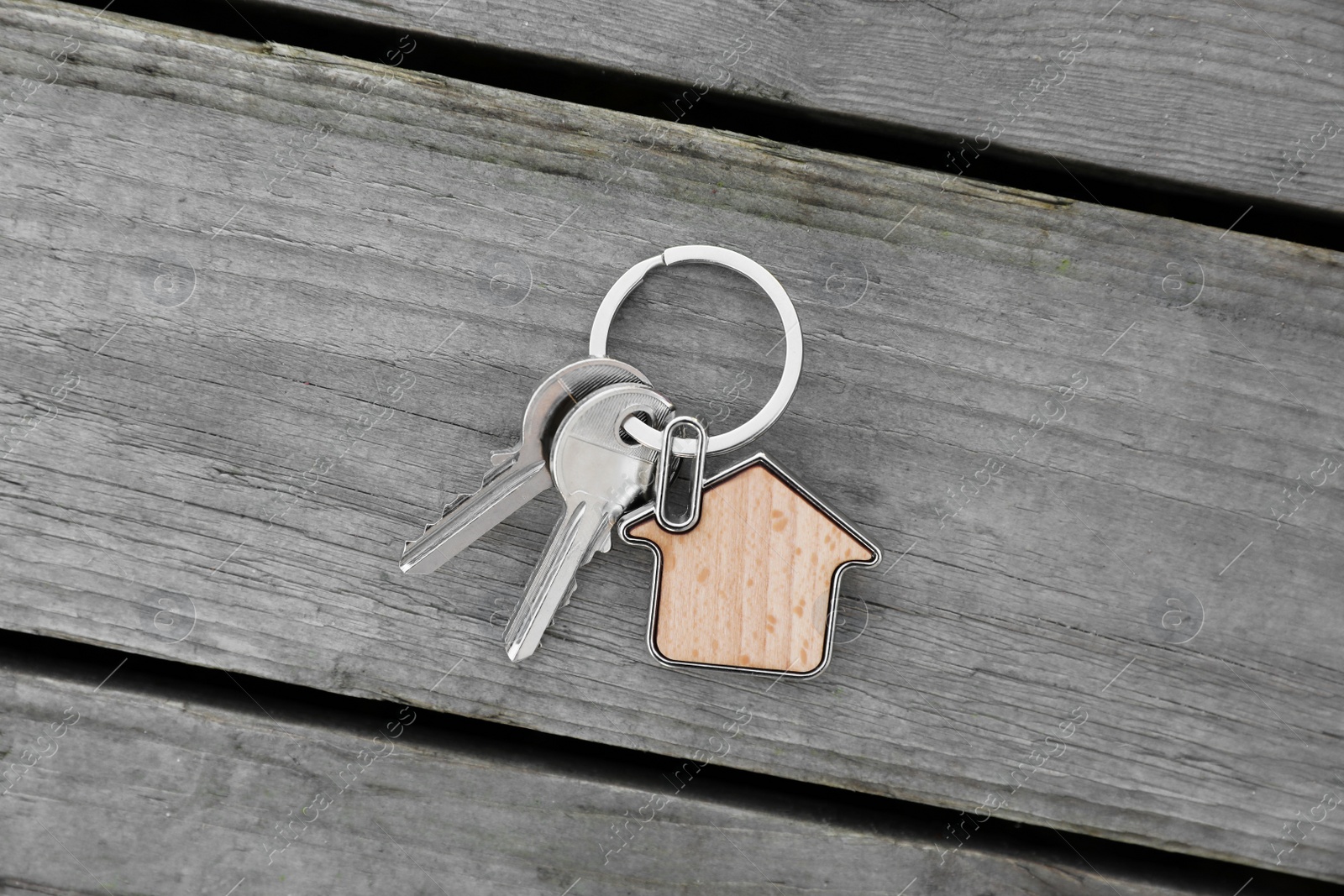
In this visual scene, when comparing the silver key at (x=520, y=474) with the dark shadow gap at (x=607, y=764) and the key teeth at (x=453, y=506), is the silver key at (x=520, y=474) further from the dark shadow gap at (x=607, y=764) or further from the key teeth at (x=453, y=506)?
the dark shadow gap at (x=607, y=764)

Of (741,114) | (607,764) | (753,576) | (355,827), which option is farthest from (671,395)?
(355,827)

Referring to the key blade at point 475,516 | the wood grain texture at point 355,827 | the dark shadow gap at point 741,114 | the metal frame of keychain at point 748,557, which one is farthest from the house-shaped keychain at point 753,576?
the dark shadow gap at point 741,114

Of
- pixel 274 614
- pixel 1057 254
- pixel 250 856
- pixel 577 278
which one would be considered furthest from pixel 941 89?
pixel 250 856

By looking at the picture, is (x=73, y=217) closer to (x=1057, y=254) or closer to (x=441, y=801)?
(x=441, y=801)

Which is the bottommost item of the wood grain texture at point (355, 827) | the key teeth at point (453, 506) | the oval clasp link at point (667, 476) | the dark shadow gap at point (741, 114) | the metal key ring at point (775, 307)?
the wood grain texture at point (355, 827)

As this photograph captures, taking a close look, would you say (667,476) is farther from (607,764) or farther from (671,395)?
(607,764)

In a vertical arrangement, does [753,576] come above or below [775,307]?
below

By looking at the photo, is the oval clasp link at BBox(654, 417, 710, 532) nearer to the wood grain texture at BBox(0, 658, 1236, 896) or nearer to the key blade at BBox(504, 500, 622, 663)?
the key blade at BBox(504, 500, 622, 663)
